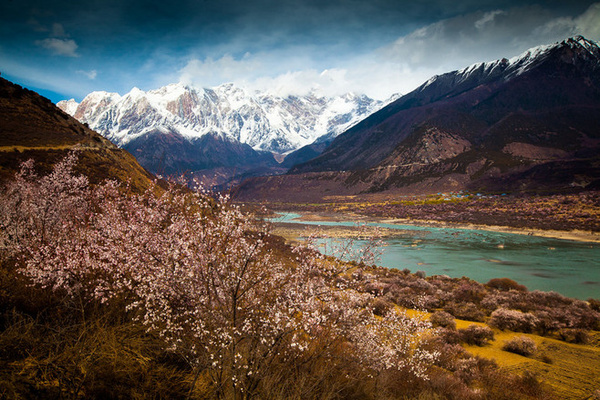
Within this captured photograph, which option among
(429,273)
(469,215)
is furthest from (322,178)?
(429,273)

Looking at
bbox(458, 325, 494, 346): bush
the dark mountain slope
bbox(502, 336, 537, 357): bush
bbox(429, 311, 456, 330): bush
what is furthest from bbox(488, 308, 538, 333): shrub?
the dark mountain slope

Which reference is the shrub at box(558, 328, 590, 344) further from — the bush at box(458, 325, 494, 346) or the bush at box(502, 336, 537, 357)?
the bush at box(458, 325, 494, 346)

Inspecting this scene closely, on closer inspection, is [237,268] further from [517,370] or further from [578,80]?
[578,80]

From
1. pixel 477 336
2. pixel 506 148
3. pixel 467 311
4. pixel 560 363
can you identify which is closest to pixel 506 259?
pixel 467 311

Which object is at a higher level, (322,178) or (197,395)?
(322,178)

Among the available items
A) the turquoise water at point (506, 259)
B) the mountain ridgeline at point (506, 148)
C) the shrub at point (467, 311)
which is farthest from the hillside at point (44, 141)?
the mountain ridgeline at point (506, 148)

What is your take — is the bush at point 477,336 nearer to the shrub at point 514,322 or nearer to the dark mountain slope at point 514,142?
the shrub at point 514,322

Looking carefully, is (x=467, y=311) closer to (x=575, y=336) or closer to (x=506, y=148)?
(x=575, y=336)

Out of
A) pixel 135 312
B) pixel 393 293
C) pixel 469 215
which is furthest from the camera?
pixel 469 215

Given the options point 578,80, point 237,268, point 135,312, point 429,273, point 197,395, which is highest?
point 578,80
